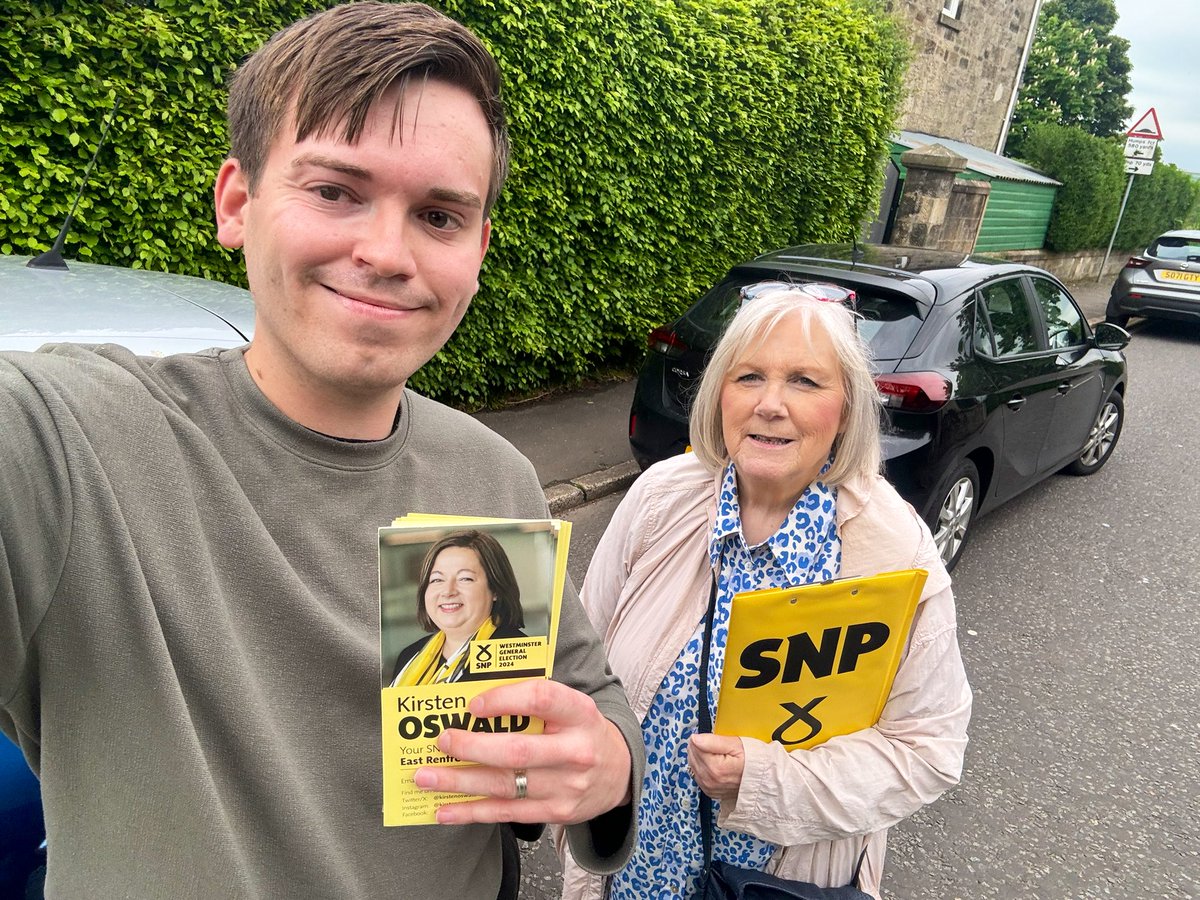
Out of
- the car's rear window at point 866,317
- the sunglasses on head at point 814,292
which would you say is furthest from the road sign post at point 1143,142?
the sunglasses on head at point 814,292

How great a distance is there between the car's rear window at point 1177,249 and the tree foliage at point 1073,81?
8.63 meters

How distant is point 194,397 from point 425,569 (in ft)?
1.19

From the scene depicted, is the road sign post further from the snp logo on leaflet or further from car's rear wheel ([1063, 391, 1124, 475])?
the snp logo on leaflet

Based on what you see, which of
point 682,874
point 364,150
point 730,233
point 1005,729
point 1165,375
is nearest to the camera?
point 364,150

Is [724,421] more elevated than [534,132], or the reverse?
[534,132]

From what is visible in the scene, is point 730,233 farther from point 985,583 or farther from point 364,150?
point 364,150

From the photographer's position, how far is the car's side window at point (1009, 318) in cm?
446

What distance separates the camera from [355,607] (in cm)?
92

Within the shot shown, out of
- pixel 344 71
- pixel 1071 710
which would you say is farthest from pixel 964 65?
pixel 344 71

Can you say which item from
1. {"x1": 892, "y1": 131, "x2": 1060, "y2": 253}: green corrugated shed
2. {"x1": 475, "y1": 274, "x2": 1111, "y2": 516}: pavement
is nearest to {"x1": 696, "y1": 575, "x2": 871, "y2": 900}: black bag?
{"x1": 475, "y1": 274, "x2": 1111, "y2": 516}: pavement

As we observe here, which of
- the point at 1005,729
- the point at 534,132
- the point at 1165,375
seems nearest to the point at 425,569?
the point at 1005,729

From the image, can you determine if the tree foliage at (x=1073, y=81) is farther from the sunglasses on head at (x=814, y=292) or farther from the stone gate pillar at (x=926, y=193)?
the sunglasses on head at (x=814, y=292)

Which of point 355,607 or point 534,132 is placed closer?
point 355,607

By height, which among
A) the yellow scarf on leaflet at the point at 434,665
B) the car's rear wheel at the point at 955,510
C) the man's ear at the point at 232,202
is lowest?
the car's rear wheel at the point at 955,510
